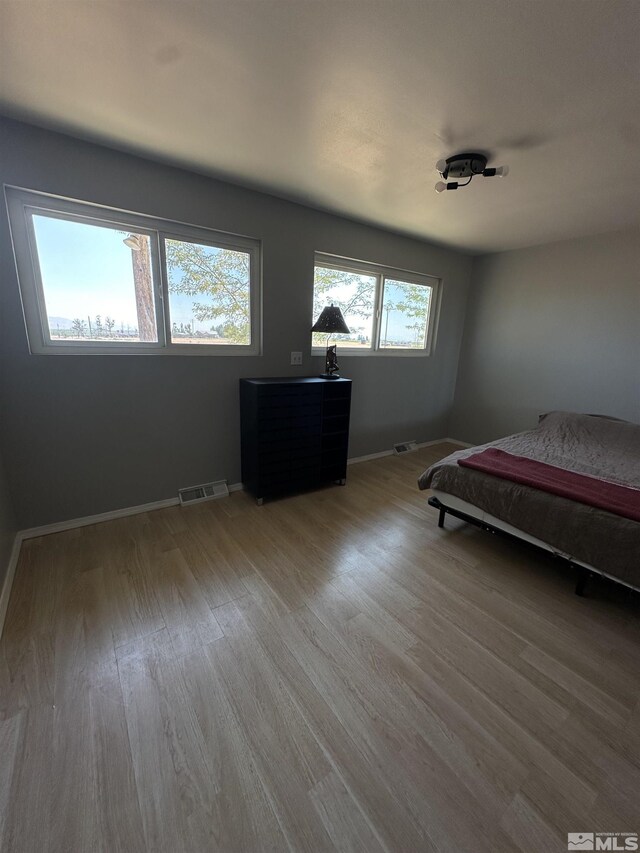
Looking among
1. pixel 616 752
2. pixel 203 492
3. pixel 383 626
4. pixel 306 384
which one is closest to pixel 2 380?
pixel 203 492

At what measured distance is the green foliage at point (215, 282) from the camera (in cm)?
241

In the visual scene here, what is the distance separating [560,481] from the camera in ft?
6.79

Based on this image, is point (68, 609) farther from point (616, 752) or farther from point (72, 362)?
point (616, 752)

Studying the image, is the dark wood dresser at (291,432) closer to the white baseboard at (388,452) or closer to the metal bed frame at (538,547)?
the white baseboard at (388,452)

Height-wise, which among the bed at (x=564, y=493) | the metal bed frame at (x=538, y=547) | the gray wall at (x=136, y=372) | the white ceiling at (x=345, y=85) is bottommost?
the metal bed frame at (x=538, y=547)

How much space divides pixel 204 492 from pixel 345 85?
2.67m

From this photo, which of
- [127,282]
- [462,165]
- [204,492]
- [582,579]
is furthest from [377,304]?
[582,579]

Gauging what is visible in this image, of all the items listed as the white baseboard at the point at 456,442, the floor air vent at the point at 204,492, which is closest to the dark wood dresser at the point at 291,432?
the floor air vent at the point at 204,492

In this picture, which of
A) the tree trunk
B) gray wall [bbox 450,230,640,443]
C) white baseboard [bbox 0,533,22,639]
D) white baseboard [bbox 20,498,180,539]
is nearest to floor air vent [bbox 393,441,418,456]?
gray wall [bbox 450,230,640,443]

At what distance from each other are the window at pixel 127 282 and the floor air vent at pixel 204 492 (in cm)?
111

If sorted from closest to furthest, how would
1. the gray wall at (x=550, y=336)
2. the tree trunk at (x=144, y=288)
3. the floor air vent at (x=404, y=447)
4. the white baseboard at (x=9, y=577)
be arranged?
1. the white baseboard at (x=9, y=577)
2. the tree trunk at (x=144, y=288)
3. the gray wall at (x=550, y=336)
4. the floor air vent at (x=404, y=447)

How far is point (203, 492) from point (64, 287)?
171 cm

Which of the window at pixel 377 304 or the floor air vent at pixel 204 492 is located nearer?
the floor air vent at pixel 204 492

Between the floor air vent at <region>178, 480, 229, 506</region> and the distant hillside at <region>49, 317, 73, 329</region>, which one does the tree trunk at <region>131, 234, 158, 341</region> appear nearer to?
the distant hillside at <region>49, 317, 73, 329</region>
